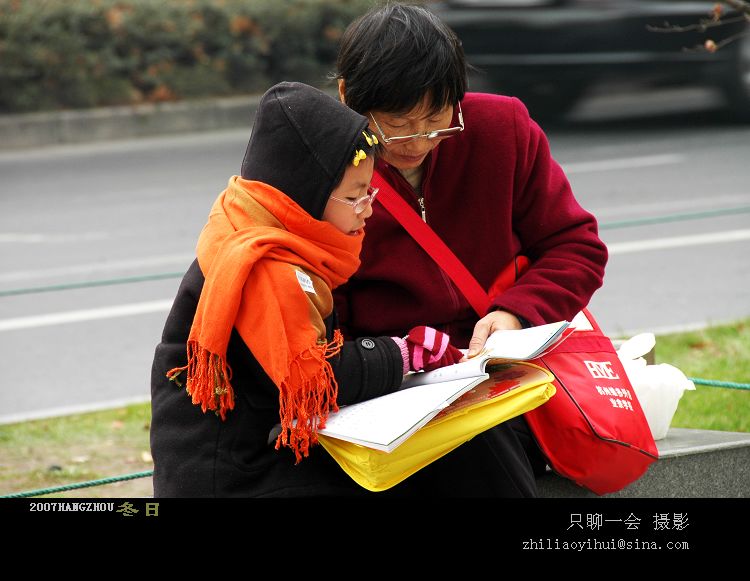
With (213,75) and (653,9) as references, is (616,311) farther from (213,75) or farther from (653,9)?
(213,75)

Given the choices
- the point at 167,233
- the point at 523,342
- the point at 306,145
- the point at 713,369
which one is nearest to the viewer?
the point at 306,145

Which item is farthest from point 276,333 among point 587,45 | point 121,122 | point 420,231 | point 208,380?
point 121,122

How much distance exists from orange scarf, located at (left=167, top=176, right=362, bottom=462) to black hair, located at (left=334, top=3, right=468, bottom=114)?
1.32ft

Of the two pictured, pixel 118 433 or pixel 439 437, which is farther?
pixel 118 433

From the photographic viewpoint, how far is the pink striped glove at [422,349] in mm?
2240

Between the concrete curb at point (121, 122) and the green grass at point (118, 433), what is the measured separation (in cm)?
689

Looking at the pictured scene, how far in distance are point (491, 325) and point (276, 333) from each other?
0.62 m

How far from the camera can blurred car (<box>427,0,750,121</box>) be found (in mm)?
8984

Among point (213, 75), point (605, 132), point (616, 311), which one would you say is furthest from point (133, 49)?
point (616, 311)

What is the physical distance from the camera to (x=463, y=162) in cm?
260

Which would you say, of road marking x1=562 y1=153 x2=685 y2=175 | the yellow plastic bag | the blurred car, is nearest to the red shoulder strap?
the yellow plastic bag

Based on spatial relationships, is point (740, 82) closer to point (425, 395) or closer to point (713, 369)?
point (713, 369)

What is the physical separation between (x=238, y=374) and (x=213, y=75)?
9.79 m

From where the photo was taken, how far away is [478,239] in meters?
2.63
